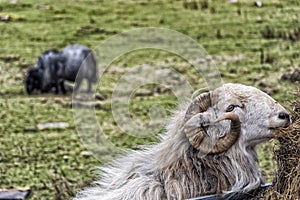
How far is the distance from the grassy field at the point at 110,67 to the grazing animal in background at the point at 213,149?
12.7ft

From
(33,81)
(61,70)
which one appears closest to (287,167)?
(33,81)

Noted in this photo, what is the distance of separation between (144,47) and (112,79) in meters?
2.01

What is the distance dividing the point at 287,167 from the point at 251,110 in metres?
0.61

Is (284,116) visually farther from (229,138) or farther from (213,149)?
(213,149)

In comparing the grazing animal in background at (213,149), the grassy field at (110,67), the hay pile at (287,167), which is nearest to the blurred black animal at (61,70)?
the grassy field at (110,67)

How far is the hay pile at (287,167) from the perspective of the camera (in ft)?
19.6

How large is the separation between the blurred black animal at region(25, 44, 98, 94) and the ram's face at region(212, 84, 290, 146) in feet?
36.3

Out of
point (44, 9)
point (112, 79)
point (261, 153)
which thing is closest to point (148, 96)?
point (112, 79)

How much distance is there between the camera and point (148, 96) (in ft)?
54.1

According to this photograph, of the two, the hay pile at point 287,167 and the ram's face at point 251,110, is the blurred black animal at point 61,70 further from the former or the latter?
the hay pile at point 287,167

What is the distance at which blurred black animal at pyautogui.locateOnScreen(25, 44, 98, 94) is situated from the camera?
693 inches

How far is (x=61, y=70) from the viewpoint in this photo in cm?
1794

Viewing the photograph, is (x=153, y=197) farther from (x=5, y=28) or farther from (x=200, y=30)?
(x=5, y=28)

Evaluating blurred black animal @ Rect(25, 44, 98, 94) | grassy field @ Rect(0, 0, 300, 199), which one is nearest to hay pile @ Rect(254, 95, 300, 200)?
grassy field @ Rect(0, 0, 300, 199)
